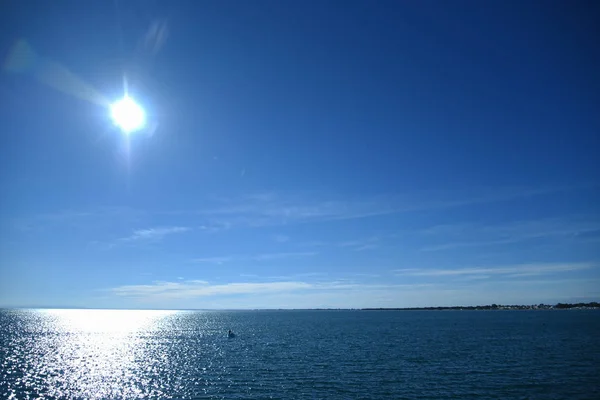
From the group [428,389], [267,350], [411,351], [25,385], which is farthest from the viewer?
[267,350]

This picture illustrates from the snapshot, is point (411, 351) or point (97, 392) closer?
point (97, 392)

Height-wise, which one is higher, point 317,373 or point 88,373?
point 317,373

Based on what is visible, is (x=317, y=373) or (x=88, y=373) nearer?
(x=317, y=373)

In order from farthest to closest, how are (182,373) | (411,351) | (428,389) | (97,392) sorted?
(411,351), (182,373), (97,392), (428,389)

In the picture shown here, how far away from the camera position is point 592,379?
46.6m

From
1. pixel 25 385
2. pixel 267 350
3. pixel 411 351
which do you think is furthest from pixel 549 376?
pixel 25 385

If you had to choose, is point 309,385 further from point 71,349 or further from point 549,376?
point 71,349

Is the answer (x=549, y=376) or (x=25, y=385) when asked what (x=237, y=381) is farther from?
(x=549, y=376)

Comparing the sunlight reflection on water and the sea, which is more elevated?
the sea

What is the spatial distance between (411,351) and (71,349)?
258ft

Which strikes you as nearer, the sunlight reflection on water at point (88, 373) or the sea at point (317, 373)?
the sea at point (317, 373)

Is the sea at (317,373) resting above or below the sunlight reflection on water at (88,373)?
above

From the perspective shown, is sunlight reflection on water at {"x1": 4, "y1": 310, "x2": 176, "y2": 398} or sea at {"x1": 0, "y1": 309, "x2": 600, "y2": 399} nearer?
sea at {"x1": 0, "y1": 309, "x2": 600, "y2": 399}

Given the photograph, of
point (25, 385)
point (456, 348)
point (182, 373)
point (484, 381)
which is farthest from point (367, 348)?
point (25, 385)
